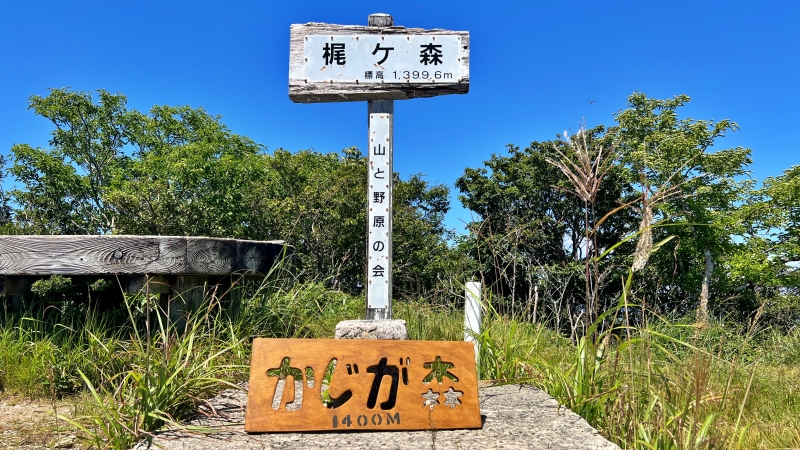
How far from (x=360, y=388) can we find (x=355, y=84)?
1.94 metres

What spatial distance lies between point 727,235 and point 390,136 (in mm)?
15767

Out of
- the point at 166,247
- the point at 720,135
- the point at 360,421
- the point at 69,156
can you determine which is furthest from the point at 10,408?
the point at 69,156

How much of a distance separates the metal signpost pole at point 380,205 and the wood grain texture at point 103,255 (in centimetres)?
101

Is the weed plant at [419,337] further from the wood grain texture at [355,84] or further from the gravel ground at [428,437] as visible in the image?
the wood grain texture at [355,84]

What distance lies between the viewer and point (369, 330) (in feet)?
9.70

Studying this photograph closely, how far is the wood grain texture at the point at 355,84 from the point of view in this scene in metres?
Result: 3.24

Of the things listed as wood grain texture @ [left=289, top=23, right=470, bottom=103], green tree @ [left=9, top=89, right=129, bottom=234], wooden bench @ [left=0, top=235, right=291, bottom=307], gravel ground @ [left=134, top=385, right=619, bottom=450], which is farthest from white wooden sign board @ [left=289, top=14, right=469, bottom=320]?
green tree @ [left=9, top=89, right=129, bottom=234]

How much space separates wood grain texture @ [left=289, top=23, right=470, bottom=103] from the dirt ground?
7.11ft

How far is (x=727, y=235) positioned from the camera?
15.5 metres

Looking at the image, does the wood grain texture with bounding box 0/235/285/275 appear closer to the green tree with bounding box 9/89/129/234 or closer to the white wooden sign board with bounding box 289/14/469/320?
the white wooden sign board with bounding box 289/14/469/320

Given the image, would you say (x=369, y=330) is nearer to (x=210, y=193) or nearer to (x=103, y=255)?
(x=103, y=255)

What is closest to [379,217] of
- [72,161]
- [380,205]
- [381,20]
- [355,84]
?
[380,205]

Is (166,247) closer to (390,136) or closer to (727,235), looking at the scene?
(390,136)

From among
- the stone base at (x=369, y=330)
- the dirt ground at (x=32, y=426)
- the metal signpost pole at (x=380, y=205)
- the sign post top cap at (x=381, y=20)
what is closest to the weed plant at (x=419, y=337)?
the dirt ground at (x=32, y=426)
